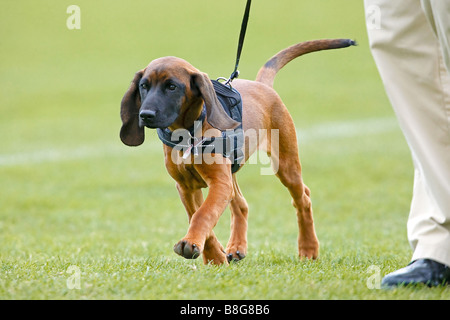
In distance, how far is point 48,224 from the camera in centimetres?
902

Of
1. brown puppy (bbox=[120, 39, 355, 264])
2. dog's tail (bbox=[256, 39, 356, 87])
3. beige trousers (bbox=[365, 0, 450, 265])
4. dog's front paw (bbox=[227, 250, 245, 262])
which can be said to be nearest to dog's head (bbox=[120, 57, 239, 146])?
brown puppy (bbox=[120, 39, 355, 264])

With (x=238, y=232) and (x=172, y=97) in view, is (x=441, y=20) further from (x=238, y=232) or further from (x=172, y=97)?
(x=238, y=232)

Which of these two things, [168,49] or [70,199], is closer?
[70,199]

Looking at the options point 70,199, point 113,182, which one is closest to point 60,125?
point 113,182

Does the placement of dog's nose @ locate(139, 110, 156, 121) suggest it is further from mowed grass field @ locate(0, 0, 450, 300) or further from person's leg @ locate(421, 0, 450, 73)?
person's leg @ locate(421, 0, 450, 73)

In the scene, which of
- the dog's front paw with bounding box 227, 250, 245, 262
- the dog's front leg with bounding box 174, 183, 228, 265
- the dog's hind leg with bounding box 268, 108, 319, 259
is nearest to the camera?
the dog's front leg with bounding box 174, 183, 228, 265

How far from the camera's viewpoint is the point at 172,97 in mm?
4035

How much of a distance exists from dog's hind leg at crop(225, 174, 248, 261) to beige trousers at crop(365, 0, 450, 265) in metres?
1.55

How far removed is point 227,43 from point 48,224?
19.6 metres

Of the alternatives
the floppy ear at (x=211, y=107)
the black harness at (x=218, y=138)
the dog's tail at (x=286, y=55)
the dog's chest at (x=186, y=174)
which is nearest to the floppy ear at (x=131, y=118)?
the black harness at (x=218, y=138)

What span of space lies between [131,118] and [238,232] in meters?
1.36

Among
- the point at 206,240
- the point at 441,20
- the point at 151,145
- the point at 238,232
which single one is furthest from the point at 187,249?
the point at 151,145

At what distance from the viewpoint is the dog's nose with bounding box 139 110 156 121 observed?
12.7 ft
